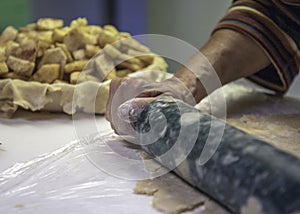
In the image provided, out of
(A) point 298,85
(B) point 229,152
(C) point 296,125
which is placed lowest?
(A) point 298,85

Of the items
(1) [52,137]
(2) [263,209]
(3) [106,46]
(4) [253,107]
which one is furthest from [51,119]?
(2) [263,209]

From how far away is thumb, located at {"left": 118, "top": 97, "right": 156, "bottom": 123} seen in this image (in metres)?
0.72

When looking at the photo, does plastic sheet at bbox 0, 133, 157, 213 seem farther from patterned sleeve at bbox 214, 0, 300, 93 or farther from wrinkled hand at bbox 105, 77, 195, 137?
patterned sleeve at bbox 214, 0, 300, 93

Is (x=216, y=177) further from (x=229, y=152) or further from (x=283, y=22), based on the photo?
(x=283, y=22)

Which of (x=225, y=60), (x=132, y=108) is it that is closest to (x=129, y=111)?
(x=132, y=108)

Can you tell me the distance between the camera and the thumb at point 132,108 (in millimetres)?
722

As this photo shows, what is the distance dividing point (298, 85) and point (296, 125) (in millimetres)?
486

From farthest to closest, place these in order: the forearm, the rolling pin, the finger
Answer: the forearm
the finger
the rolling pin

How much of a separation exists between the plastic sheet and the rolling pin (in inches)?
2.5

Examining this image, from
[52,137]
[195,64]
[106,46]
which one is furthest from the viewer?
[106,46]

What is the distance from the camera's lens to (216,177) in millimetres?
561

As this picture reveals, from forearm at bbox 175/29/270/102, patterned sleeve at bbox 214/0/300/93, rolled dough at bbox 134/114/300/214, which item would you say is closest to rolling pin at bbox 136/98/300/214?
rolled dough at bbox 134/114/300/214

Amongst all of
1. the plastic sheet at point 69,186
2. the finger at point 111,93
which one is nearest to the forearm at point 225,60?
the finger at point 111,93

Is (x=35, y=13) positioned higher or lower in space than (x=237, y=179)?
lower
